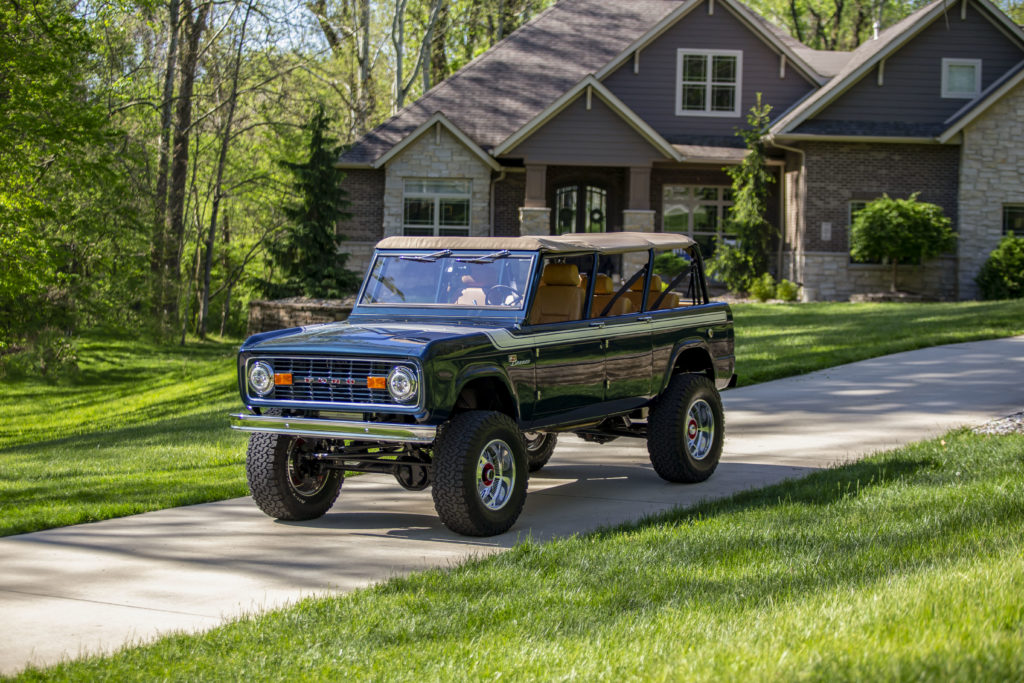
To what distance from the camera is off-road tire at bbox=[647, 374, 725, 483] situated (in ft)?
31.2

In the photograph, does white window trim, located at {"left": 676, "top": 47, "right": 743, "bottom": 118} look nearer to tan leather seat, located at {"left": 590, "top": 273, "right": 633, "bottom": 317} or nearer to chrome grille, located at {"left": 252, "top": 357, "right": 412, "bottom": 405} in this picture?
tan leather seat, located at {"left": 590, "top": 273, "right": 633, "bottom": 317}

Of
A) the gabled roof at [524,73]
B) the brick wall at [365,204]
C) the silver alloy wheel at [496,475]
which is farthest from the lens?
the gabled roof at [524,73]

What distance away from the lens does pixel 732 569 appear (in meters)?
6.36

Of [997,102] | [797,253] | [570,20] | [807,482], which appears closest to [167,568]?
[807,482]

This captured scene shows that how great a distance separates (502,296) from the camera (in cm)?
876

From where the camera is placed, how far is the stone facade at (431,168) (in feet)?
96.3

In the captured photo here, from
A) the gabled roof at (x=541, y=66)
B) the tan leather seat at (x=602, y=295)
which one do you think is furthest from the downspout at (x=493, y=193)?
the tan leather seat at (x=602, y=295)

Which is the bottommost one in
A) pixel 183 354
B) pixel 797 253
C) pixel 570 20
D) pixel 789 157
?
pixel 183 354

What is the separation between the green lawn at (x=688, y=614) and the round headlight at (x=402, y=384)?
1166mm

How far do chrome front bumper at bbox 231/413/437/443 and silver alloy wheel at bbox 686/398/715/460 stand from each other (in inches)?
125

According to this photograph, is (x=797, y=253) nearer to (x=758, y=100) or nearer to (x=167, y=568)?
(x=758, y=100)

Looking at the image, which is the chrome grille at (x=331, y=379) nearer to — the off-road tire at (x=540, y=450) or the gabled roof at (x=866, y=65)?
the off-road tire at (x=540, y=450)

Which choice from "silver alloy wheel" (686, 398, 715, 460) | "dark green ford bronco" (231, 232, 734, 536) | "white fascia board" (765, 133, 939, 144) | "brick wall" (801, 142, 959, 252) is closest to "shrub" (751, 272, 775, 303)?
"brick wall" (801, 142, 959, 252)

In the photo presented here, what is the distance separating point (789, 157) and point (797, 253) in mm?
2858
